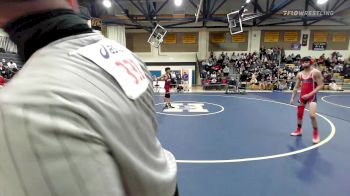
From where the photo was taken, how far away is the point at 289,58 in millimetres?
22500

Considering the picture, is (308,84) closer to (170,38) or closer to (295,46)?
(170,38)

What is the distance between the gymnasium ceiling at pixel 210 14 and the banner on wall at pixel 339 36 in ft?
2.94

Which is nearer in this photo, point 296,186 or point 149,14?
point 296,186

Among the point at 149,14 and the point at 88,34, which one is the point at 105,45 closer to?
the point at 88,34

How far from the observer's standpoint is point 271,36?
23234 mm

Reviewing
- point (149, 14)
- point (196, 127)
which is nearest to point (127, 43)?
point (149, 14)

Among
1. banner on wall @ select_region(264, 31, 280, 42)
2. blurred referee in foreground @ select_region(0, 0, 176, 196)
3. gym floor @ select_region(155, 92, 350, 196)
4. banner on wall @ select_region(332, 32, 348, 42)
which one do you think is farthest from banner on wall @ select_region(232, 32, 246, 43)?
blurred referee in foreground @ select_region(0, 0, 176, 196)

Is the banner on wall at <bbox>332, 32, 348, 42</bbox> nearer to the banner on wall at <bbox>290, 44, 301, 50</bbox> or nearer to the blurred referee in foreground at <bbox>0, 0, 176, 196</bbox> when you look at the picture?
the banner on wall at <bbox>290, 44, 301, 50</bbox>

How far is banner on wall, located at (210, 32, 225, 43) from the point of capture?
23672 mm

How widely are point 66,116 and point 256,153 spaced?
5.36m

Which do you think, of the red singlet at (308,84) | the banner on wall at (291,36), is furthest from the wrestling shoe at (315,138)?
the banner on wall at (291,36)

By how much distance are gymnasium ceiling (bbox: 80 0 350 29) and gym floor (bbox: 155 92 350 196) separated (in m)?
13.6

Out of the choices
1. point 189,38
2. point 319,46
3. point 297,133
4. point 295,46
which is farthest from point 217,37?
point 297,133

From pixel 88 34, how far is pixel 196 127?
268 inches
